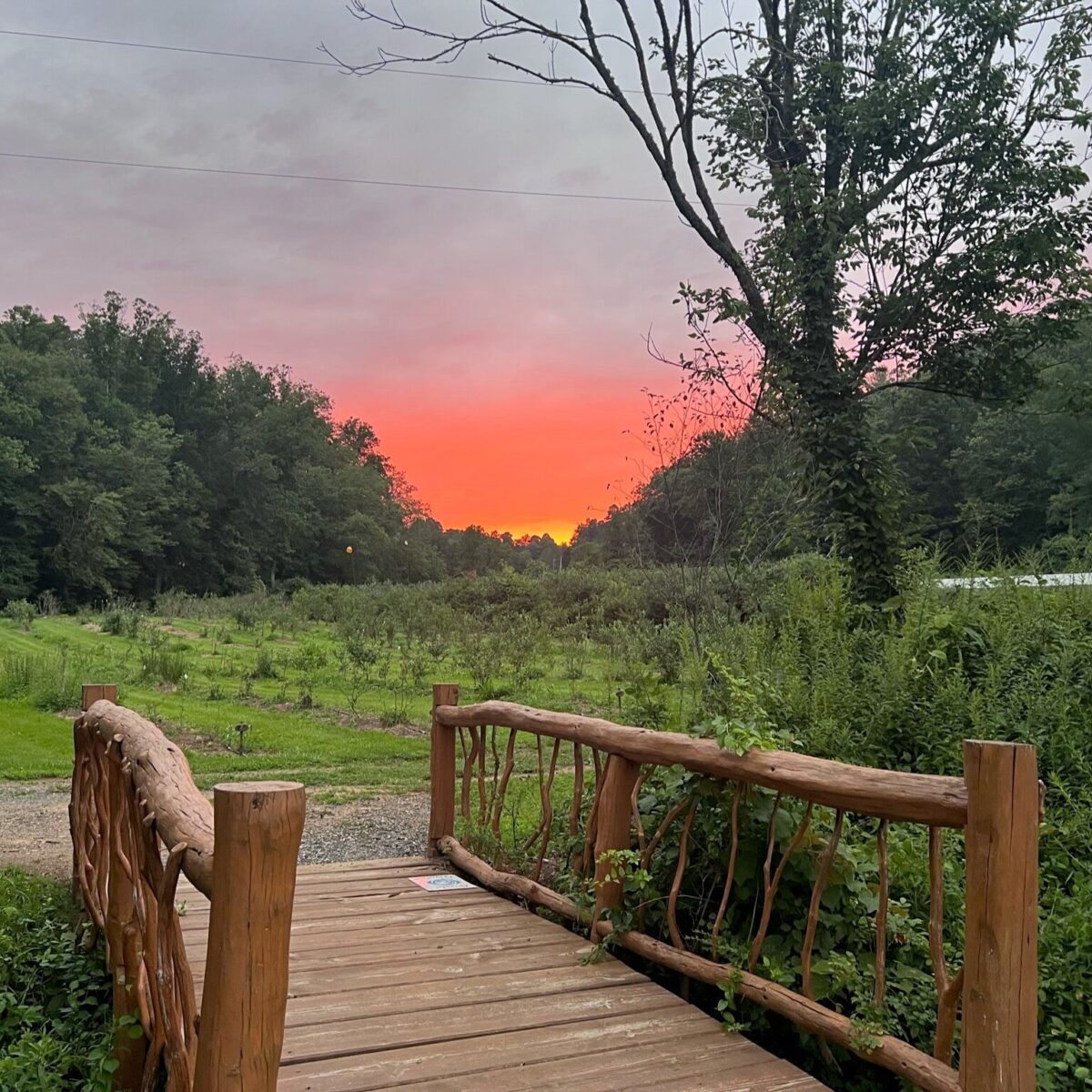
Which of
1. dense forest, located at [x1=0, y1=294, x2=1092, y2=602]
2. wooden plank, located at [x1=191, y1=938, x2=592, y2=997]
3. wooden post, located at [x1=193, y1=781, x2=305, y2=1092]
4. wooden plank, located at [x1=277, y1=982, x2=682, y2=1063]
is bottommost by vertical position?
wooden plank, located at [x1=191, y1=938, x2=592, y2=997]

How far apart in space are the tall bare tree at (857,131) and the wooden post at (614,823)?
6.87 m

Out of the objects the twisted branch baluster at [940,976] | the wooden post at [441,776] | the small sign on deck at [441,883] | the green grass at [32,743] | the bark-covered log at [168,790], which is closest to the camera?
the bark-covered log at [168,790]

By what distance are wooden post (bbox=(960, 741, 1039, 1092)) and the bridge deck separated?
0.63 metres

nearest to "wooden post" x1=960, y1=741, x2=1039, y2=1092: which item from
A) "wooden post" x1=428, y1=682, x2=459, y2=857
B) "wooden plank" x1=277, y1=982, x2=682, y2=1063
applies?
"wooden plank" x1=277, y1=982, x2=682, y2=1063

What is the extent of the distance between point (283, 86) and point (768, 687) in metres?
12.2

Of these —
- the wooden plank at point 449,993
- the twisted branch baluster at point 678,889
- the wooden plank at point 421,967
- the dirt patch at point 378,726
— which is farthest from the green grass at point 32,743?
the twisted branch baluster at point 678,889

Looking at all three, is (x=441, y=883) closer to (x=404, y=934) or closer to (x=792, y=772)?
(x=404, y=934)

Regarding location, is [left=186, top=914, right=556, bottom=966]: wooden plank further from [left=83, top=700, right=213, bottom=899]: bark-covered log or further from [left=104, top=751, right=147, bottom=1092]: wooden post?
[left=83, top=700, right=213, bottom=899]: bark-covered log

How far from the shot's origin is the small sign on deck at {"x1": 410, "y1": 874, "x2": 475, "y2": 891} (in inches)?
178

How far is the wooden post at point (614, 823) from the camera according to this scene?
3703mm

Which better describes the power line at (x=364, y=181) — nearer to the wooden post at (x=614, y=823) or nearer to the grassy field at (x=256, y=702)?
the grassy field at (x=256, y=702)

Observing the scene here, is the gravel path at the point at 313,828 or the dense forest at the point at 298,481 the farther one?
the dense forest at the point at 298,481

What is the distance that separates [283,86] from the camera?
12969 millimetres

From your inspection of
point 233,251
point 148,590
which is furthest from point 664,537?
point 148,590
